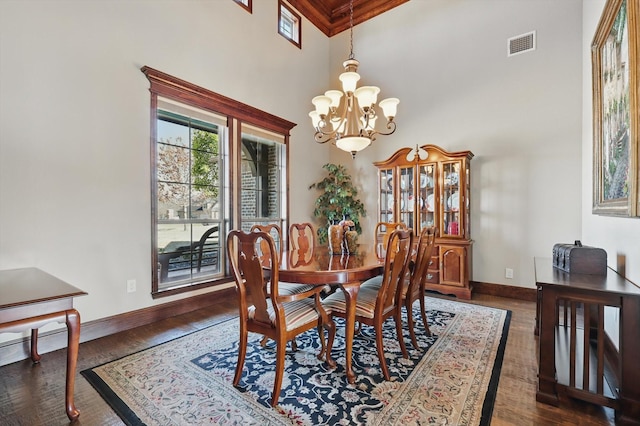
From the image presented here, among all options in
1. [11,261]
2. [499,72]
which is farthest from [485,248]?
[11,261]

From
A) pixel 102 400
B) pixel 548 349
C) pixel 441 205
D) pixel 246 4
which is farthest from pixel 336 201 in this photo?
pixel 102 400

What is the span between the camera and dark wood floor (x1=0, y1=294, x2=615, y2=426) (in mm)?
1588

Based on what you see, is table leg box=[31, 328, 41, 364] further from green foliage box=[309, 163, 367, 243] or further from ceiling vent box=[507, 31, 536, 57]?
ceiling vent box=[507, 31, 536, 57]

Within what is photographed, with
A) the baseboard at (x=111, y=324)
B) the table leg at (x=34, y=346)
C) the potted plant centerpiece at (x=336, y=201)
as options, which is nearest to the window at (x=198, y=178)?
the baseboard at (x=111, y=324)

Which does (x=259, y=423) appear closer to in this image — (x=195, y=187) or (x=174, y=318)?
(x=174, y=318)

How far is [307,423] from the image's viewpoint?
155 cm

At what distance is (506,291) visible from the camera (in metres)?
3.86

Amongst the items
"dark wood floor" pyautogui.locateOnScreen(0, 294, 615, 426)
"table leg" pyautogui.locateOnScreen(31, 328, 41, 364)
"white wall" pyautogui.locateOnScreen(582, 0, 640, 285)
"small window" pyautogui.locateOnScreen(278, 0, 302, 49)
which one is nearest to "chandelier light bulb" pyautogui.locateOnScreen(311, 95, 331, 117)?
"white wall" pyautogui.locateOnScreen(582, 0, 640, 285)

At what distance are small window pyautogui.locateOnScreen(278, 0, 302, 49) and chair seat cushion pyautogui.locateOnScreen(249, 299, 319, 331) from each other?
4397mm

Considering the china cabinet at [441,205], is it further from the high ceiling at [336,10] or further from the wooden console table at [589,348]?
the high ceiling at [336,10]

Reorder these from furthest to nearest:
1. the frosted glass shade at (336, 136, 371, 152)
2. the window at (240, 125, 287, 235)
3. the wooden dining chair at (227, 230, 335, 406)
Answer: the window at (240, 125, 287, 235) → the frosted glass shade at (336, 136, 371, 152) → the wooden dining chair at (227, 230, 335, 406)

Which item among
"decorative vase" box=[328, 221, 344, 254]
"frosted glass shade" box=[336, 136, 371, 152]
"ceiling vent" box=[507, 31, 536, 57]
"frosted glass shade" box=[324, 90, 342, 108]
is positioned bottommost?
"decorative vase" box=[328, 221, 344, 254]

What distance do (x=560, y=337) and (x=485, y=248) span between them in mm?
1806

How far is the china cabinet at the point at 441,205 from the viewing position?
380 cm
